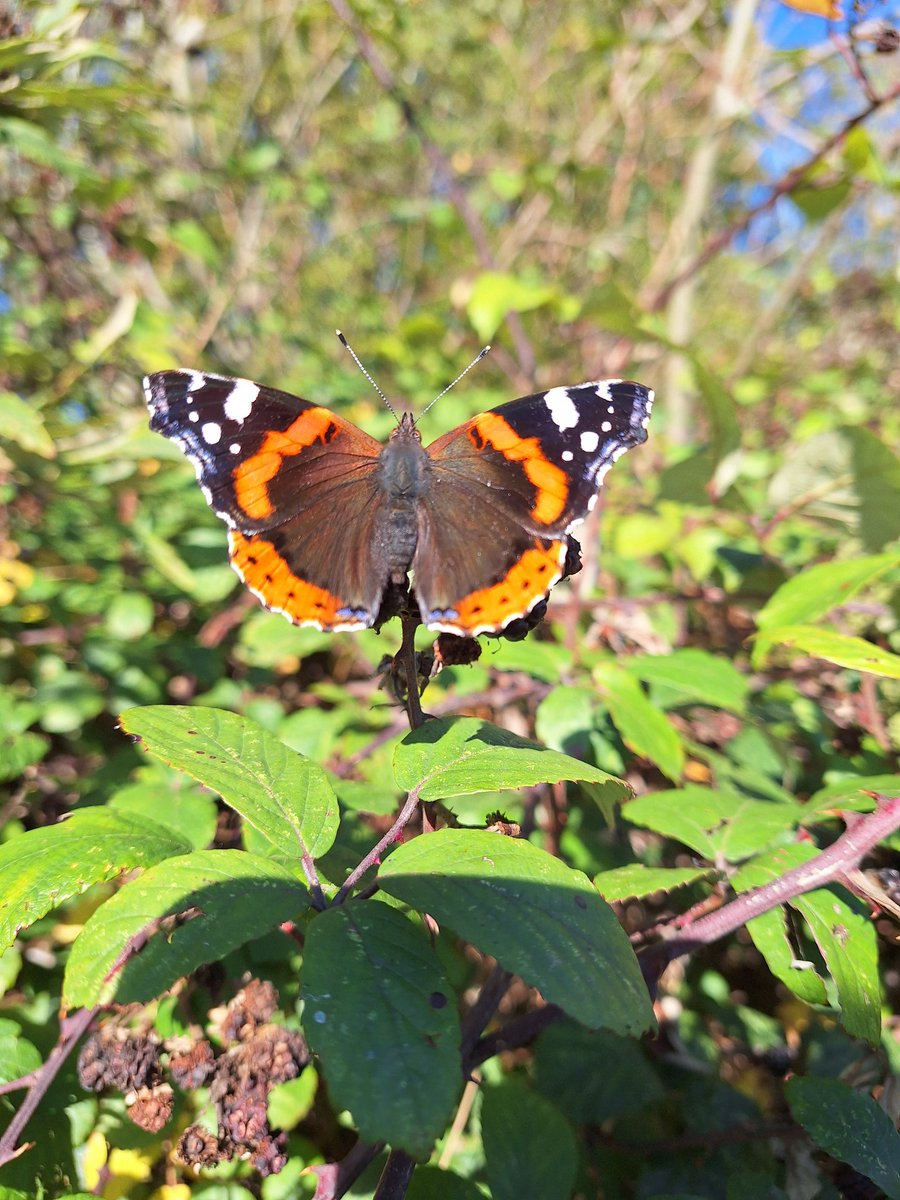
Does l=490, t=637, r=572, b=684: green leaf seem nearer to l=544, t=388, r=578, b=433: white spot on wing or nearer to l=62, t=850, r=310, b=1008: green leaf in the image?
l=544, t=388, r=578, b=433: white spot on wing

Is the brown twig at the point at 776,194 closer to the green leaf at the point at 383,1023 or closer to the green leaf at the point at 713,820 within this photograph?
the green leaf at the point at 713,820

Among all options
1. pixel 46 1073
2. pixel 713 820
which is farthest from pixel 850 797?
pixel 46 1073

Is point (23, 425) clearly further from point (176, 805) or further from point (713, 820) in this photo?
point (713, 820)

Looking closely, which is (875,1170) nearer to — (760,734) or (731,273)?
(760,734)

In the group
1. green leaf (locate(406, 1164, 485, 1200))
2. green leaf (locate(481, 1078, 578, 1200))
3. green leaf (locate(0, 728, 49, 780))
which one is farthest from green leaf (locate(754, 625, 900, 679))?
→ green leaf (locate(0, 728, 49, 780))

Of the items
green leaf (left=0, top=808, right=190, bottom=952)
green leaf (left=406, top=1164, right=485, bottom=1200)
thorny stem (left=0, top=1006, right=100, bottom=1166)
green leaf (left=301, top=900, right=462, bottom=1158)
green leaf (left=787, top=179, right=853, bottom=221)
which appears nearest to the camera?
green leaf (left=301, top=900, right=462, bottom=1158)

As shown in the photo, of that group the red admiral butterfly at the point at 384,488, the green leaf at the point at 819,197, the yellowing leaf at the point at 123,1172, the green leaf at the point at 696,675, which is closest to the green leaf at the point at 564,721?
the green leaf at the point at 696,675
